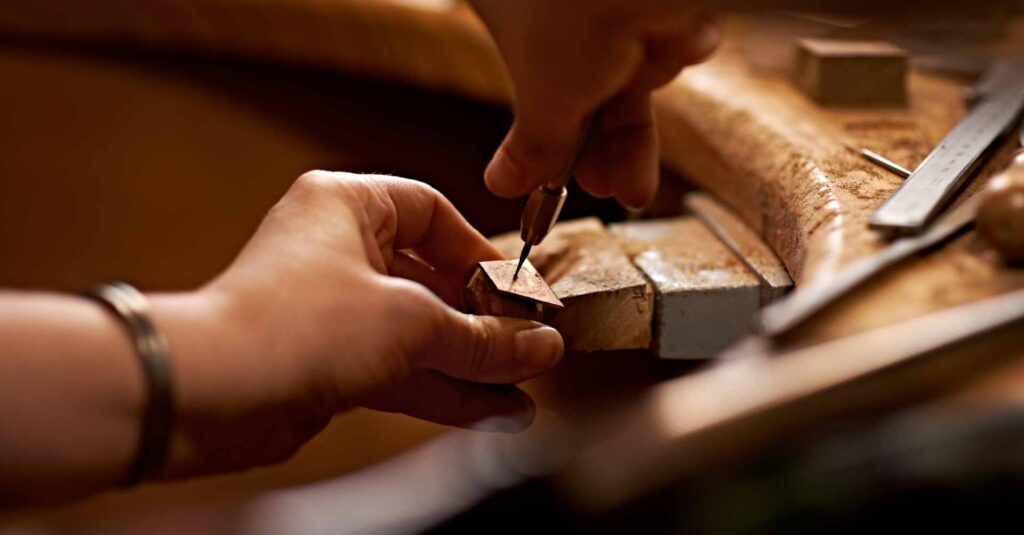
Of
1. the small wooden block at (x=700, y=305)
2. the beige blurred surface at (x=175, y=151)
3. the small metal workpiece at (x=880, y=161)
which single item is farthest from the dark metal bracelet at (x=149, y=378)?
the beige blurred surface at (x=175, y=151)

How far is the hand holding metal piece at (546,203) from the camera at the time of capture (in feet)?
A: 3.69

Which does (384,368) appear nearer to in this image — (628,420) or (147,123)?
(628,420)

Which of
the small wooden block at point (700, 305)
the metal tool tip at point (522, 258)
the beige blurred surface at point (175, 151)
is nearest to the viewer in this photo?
the metal tool tip at point (522, 258)

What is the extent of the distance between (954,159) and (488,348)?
2.34 feet

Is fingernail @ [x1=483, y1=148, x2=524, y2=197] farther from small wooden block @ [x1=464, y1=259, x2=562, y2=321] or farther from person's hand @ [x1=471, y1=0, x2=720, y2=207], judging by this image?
small wooden block @ [x1=464, y1=259, x2=562, y2=321]

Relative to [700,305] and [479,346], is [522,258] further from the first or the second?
[700,305]

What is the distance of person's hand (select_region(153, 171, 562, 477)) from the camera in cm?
85

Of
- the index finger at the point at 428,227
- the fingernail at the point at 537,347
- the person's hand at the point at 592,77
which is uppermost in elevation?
the person's hand at the point at 592,77

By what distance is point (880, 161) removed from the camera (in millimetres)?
1438

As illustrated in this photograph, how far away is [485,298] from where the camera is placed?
1.25 metres

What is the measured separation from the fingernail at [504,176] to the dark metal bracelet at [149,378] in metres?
0.46

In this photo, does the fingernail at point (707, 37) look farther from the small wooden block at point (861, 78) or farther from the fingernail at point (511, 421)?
the small wooden block at point (861, 78)

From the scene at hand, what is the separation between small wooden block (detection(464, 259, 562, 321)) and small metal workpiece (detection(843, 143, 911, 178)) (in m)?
0.56

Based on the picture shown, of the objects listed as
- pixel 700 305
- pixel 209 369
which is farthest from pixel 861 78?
pixel 209 369
